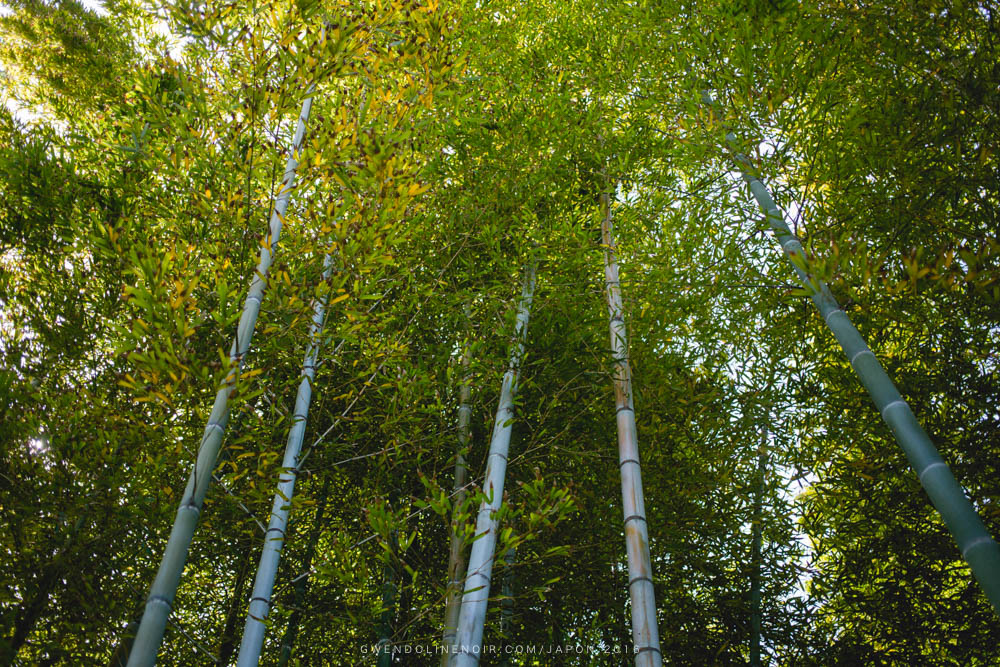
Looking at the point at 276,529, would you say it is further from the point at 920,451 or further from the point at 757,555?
the point at 757,555

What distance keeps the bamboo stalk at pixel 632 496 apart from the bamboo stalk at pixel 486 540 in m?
0.59

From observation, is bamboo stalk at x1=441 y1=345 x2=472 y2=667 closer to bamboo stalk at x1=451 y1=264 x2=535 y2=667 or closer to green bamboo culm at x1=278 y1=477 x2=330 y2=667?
bamboo stalk at x1=451 y1=264 x2=535 y2=667

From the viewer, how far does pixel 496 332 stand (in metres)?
3.85

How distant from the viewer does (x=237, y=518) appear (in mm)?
3768

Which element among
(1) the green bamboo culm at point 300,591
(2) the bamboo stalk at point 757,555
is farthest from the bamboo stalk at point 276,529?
(2) the bamboo stalk at point 757,555

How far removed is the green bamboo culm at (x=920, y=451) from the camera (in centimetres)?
178

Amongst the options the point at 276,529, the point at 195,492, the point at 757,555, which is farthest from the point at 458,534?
the point at 757,555

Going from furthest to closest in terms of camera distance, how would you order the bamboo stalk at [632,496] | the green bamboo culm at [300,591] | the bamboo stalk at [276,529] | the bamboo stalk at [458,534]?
1. the green bamboo culm at [300,591]
2. the bamboo stalk at [458,534]
3. the bamboo stalk at [632,496]
4. the bamboo stalk at [276,529]

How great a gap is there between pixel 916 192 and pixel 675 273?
1414 mm

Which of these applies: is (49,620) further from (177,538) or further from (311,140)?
(311,140)

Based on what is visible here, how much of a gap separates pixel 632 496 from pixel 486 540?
73cm

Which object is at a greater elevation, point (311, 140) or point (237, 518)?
point (311, 140)

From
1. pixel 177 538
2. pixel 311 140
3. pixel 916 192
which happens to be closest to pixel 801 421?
pixel 916 192

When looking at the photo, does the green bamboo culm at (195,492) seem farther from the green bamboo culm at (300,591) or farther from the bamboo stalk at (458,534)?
the green bamboo culm at (300,591)
